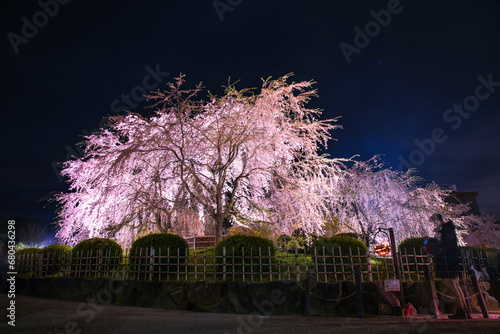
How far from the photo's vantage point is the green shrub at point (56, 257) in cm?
1267

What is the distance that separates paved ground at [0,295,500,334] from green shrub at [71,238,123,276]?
10.6ft

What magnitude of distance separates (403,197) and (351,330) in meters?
13.2

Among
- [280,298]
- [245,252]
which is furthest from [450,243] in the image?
[245,252]

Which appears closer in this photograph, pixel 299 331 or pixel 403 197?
pixel 299 331

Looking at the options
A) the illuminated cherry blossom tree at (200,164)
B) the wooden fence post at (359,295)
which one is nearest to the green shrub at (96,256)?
the illuminated cherry blossom tree at (200,164)

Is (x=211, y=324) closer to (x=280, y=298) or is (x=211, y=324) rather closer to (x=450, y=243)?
(x=280, y=298)

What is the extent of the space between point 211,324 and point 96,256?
6972 millimetres

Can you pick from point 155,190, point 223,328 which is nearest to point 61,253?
point 155,190

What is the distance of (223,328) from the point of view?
19.3 feet

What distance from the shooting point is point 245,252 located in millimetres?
9188

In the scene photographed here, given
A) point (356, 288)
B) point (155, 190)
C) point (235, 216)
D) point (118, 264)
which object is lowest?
point (356, 288)

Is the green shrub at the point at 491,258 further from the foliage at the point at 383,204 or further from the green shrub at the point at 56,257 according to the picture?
the green shrub at the point at 56,257

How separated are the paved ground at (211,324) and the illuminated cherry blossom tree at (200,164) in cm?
459

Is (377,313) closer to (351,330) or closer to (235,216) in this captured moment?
(351,330)
